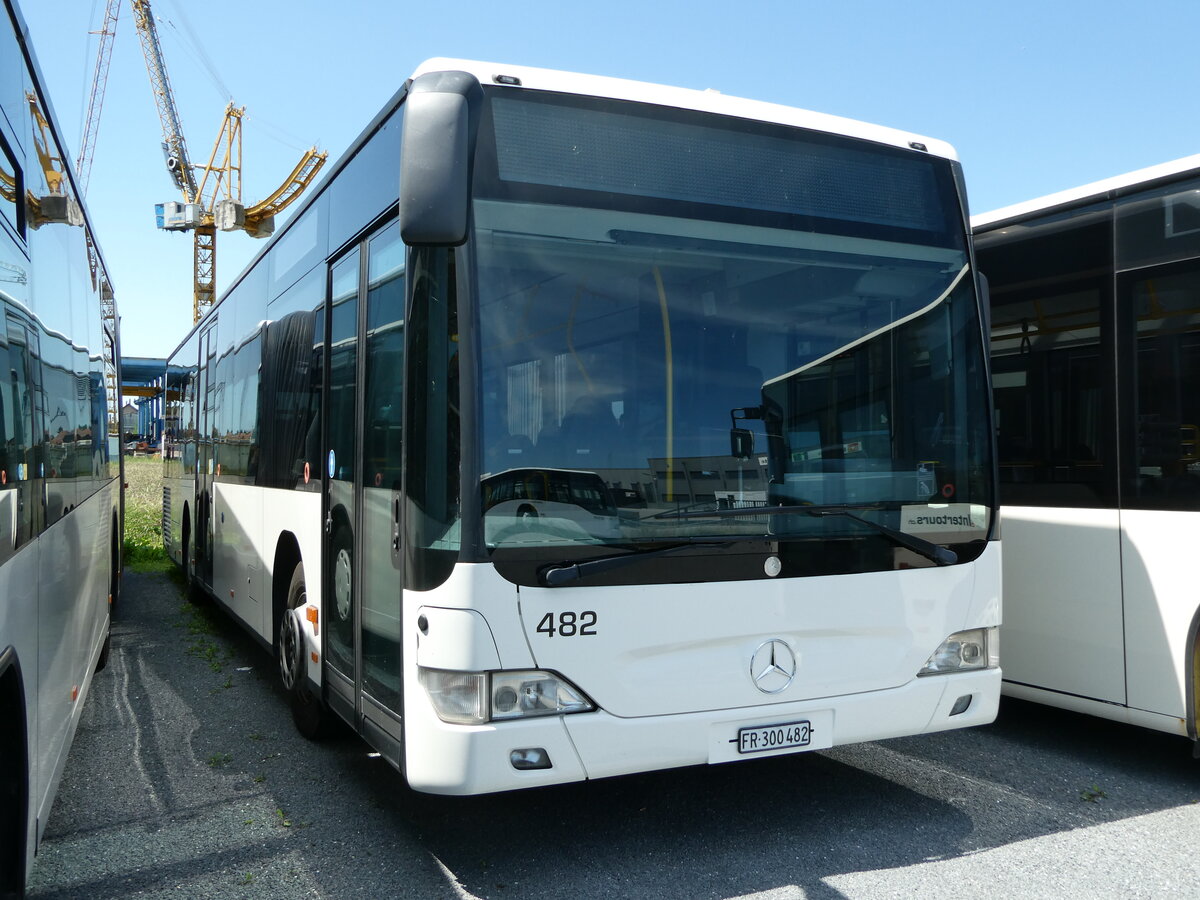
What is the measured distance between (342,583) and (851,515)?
242 cm

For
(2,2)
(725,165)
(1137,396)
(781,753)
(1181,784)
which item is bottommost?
(1181,784)

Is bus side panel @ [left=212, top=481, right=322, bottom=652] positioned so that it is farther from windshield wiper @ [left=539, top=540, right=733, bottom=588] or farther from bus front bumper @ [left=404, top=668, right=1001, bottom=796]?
windshield wiper @ [left=539, top=540, right=733, bottom=588]

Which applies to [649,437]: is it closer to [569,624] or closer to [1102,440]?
[569,624]

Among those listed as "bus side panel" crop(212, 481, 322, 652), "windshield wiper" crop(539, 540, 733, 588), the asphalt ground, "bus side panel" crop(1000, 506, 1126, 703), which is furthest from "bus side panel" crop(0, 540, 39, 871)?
"bus side panel" crop(1000, 506, 1126, 703)

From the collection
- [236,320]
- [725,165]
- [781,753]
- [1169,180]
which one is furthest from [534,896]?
[236,320]

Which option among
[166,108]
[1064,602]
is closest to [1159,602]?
[1064,602]

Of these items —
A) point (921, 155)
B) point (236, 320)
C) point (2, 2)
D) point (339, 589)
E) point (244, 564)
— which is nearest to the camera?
point (2, 2)

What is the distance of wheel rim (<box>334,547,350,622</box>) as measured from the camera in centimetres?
499

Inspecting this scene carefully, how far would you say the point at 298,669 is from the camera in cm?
597

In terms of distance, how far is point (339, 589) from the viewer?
5.14 m

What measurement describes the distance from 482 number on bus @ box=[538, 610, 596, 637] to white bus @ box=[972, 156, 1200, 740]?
3109 mm

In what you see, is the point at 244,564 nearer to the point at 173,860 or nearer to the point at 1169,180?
the point at 173,860

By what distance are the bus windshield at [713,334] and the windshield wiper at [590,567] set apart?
0.06 m

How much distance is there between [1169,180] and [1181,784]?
3029 millimetres
